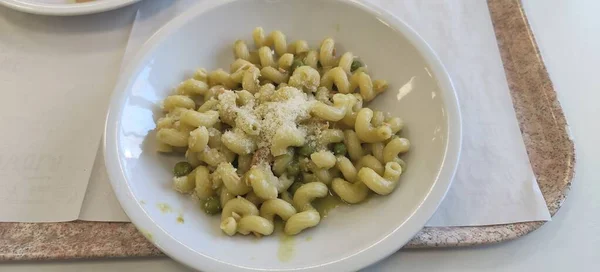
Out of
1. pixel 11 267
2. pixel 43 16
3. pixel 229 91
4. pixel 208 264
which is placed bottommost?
pixel 11 267

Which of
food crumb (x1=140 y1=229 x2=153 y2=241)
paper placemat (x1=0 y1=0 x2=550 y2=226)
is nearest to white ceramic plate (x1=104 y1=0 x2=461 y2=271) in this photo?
food crumb (x1=140 y1=229 x2=153 y2=241)

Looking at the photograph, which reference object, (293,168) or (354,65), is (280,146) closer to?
(293,168)

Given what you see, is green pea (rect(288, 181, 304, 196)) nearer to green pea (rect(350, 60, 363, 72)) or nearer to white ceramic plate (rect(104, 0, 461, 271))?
white ceramic plate (rect(104, 0, 461, 271))

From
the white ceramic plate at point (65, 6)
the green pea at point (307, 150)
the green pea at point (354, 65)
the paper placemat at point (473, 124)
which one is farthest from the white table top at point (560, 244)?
the white ceramic plate at point (65, 6)

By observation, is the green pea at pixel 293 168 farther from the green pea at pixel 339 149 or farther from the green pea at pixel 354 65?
the green pea at pixel 354 65

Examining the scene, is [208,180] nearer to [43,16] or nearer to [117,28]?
[117,28]

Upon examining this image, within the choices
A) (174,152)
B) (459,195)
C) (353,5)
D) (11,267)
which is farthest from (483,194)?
(11,267)
